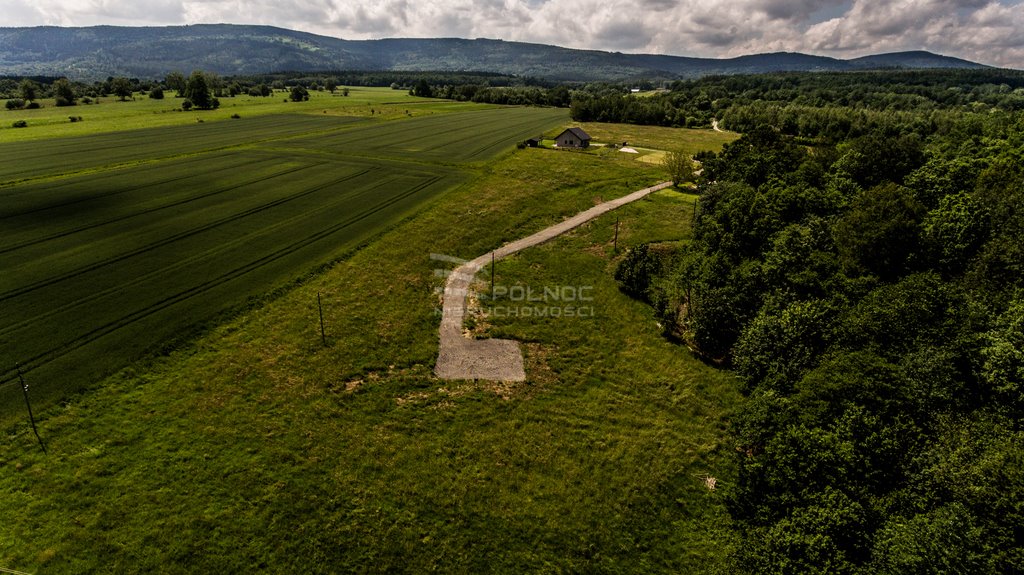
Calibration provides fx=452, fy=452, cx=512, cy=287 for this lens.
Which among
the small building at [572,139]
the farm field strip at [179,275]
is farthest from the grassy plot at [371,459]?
the small building at [572,139]

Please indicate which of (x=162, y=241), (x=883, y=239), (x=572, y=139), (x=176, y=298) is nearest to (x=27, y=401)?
(x=176, y=298)

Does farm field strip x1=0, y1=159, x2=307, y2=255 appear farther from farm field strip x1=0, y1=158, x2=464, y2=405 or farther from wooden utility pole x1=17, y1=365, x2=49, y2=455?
wooden utility pole x1=17, y1=365, x2=49, y2=455

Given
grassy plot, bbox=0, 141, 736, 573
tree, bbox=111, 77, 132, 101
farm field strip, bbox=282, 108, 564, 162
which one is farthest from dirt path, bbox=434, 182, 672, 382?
tree, bbox=111, 77, 132, 101

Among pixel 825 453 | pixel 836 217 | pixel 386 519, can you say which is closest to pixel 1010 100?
pixel 836 217

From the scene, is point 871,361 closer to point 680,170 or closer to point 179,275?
point 179,275

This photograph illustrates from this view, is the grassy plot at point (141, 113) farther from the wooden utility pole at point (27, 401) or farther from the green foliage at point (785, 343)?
the green foliage at point (785, 343)

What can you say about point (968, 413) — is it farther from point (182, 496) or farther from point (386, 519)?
point (182, 496)
